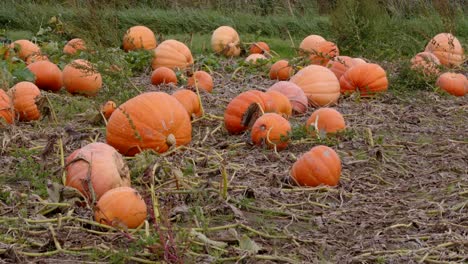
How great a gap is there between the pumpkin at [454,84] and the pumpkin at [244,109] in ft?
7.05

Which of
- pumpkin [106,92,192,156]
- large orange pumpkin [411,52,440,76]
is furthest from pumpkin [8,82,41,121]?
large orange pumpkin [411,52,440,76]

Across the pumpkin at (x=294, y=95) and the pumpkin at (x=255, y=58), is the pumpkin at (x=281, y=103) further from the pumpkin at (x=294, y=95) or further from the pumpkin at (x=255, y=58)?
the pumpkin at (x=255, y=58)

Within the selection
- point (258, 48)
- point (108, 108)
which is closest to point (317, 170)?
point (108, 108)

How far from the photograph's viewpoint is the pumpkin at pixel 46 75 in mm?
6629

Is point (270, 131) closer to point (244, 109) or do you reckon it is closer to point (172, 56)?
point (244, 109)

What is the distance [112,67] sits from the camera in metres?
5.50

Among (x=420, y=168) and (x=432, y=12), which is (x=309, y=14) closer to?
(x=432, y=12)

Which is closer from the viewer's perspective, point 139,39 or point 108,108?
point 108,108

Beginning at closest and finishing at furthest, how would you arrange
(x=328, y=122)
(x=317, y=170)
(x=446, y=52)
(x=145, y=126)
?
(x=317, y=170) < (x=145, y=126) < (x=328, y=122) < (x=446, y=52)

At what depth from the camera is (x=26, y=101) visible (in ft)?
18.0

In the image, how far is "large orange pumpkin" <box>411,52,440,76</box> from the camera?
6.87 metres

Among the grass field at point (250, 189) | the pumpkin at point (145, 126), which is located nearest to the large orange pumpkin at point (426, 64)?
the grass field at point (250, 189)

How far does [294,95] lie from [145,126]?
1.65 m

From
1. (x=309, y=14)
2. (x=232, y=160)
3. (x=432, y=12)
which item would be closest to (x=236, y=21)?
(x=309, y=14)
